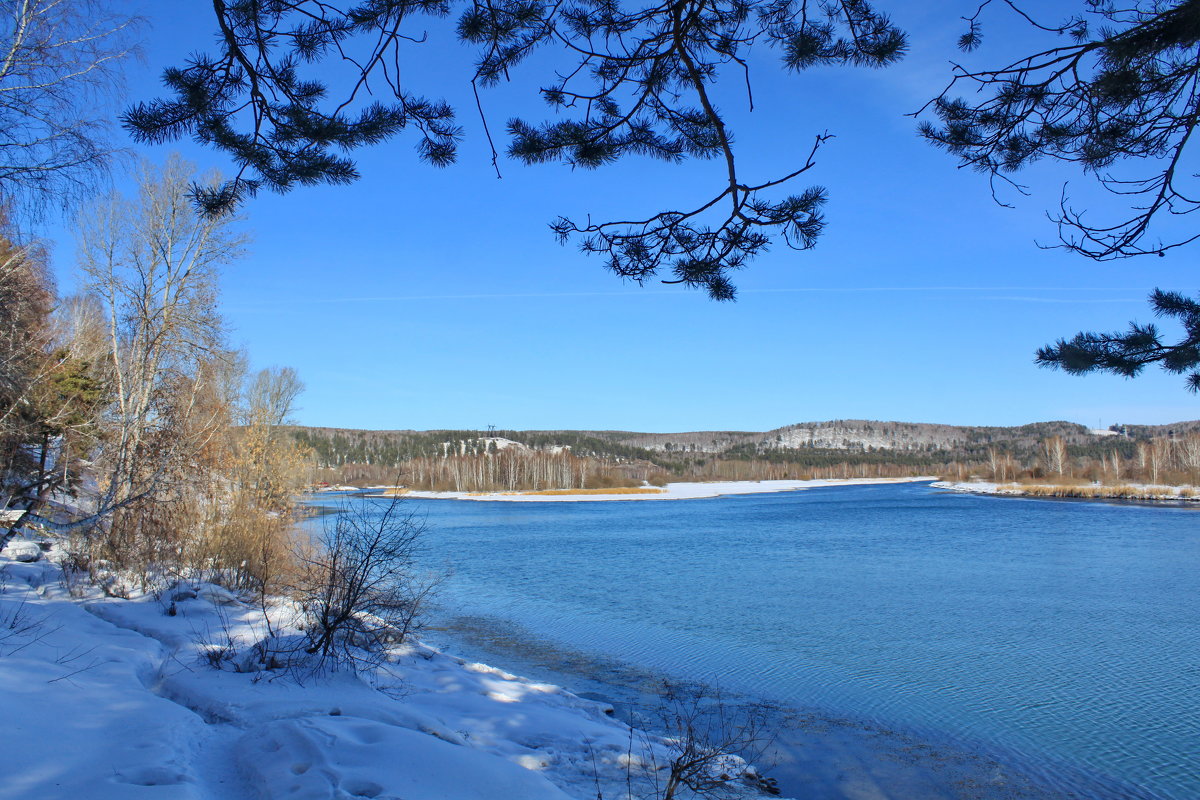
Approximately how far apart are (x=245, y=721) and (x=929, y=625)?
1314 centimetres

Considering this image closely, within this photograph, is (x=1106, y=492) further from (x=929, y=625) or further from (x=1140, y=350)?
(x=1140, y=350)

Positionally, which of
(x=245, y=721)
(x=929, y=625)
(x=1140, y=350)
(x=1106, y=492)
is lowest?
(x=929, y=625)

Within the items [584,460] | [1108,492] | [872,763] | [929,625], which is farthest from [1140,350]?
[584,460]

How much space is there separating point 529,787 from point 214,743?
6.82 ft

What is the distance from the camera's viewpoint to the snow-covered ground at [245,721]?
404 centimetres

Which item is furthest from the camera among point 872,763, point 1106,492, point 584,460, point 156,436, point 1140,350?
point 584,460

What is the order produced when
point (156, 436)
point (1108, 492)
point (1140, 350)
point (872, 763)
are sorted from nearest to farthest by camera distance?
1. point (1140, 350)
2. point (872, 763)
3. point (156, 436)
4. point (1108, 492)

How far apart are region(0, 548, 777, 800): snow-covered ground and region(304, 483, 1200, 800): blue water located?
410 cm

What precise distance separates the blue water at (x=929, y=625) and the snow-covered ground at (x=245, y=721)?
410 cm

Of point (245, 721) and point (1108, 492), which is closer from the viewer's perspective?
point (245, 721)

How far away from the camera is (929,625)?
47.5 ft

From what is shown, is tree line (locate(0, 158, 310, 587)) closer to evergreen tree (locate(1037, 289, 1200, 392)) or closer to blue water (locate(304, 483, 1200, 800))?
blue water (locate(304, 483, 1200, 800))

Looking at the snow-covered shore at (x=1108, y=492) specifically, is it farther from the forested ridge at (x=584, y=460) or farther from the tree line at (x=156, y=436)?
the tree line at (x=156, y=436)

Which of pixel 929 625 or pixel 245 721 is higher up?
pixel 245 721
